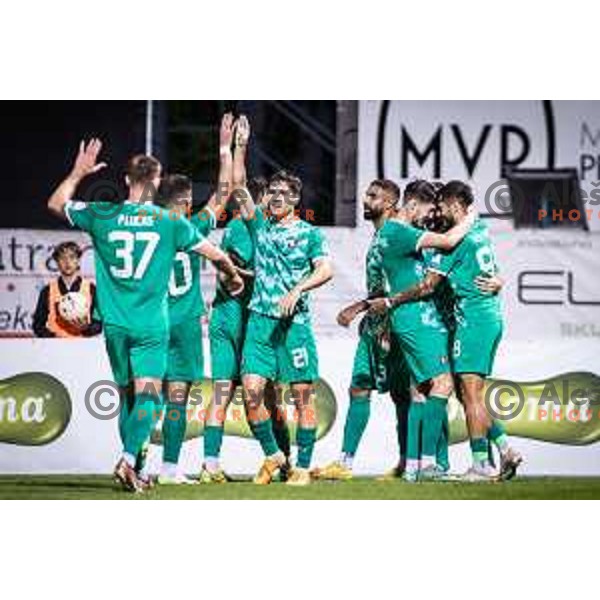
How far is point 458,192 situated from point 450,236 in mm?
238

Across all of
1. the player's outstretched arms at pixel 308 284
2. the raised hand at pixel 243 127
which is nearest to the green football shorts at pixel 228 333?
the player's outstretched arms at pixel 308 284

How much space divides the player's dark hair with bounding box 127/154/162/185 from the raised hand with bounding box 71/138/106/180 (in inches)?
5.9

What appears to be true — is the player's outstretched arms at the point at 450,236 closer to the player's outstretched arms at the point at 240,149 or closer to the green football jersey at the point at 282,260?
the green football jersey at the point at 282,260

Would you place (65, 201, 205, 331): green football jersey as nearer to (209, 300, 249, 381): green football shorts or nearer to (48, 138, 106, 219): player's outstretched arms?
(48, 138, 106, 219): player's outstretched arms

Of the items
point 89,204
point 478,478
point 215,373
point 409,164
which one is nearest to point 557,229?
point 409,164

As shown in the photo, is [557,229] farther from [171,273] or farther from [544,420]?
[171,273]

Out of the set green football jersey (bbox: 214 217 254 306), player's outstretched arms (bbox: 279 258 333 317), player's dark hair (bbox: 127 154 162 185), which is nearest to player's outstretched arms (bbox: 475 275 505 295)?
player's outstretched arms (bbox: 279 258 333 317)

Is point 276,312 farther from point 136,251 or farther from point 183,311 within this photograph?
point 136,251

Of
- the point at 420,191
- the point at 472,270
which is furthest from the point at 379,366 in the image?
the point at 420,191

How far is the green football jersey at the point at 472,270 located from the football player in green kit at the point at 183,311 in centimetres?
122

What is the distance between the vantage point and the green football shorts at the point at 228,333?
8273 millimetres

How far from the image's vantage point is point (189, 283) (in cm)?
826

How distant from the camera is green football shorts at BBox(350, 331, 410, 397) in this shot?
8.28 m

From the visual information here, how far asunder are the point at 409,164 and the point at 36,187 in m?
2.00
